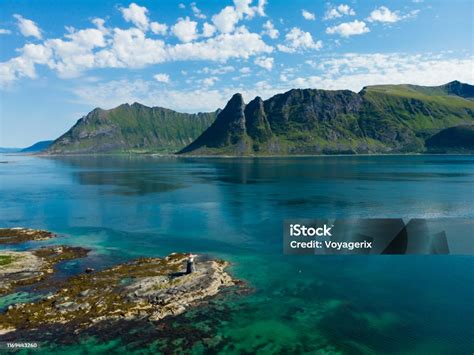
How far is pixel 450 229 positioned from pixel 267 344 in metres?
64.7

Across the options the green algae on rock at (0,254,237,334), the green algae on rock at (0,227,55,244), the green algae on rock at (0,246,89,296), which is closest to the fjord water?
the green algae on rock at (0,246,89,296)

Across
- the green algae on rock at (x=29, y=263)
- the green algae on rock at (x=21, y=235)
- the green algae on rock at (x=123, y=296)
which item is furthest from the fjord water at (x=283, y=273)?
the green algae on rock at (x=21, y=235)

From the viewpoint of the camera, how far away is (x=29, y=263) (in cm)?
6262

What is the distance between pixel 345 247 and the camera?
74.5 meters

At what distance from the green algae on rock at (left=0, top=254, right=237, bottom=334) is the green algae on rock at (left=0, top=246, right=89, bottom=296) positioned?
633 centimetres

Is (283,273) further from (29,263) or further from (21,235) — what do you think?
(21,235)

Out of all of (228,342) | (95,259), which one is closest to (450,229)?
(228,342)

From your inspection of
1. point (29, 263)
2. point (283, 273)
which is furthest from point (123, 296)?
point (283, 273)

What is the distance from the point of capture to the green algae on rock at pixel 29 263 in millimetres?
54866

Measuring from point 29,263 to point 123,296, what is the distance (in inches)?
A: 937

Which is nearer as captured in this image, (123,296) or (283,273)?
(123,296)

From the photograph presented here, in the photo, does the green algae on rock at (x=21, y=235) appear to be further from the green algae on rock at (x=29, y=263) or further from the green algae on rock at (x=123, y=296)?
the green algae on rock at (x=123, y=296)

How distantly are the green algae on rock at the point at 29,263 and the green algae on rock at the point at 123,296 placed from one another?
633 cm

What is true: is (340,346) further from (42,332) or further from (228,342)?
(42,332)
